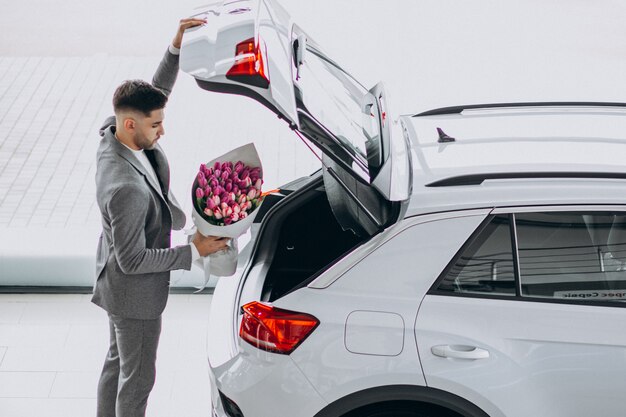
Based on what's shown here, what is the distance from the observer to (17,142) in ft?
26.3

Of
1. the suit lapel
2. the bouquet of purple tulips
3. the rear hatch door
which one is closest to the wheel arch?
the rear hatch door

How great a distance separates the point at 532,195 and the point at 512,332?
1.53ft

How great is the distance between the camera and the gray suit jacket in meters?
3.16

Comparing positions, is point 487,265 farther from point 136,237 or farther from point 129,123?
point 129,123

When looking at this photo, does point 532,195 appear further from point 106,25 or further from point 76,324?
point 106,25

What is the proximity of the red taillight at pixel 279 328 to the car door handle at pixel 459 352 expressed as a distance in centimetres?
42

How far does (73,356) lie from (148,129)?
1.86 m

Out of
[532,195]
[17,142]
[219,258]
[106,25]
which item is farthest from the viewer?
[106,25]

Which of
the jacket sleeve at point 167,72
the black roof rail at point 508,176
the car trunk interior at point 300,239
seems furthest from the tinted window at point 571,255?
the jacket sleeve at point 167,72

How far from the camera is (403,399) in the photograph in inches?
117

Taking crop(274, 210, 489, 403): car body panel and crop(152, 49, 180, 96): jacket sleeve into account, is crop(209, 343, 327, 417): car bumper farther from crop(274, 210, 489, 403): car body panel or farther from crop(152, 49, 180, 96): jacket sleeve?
crop(152, 49, 180, 96): jacket sleeve

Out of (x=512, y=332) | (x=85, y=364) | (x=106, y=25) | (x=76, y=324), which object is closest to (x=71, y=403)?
(x=85, y=364)

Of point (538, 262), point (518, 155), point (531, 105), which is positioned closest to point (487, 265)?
point (538, 262)

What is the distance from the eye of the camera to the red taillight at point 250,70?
2795mm
